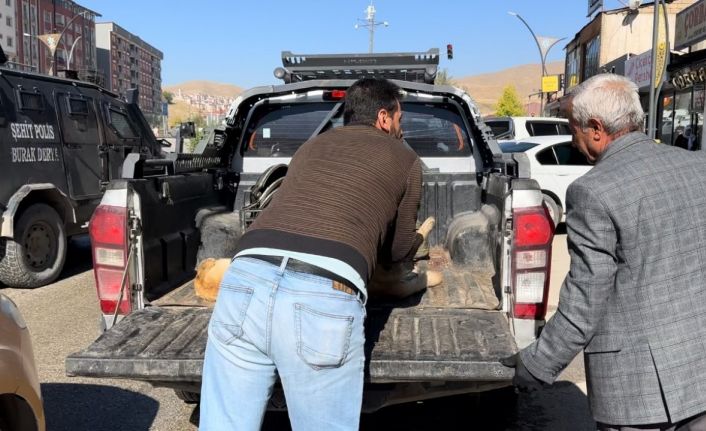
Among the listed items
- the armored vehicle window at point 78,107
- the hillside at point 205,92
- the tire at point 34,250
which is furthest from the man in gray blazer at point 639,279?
the hillside at point 205,92

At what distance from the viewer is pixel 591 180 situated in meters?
2.14

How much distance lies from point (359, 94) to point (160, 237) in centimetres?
183

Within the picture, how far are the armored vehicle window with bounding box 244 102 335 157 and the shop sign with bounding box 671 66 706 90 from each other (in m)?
14.3

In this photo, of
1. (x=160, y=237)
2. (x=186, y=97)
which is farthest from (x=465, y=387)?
(x=186, y=97)

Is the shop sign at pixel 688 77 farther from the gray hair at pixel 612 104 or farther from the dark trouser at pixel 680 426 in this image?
the dark trouser at pixel 680 426

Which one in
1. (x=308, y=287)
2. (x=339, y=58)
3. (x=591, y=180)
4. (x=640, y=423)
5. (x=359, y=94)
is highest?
(x=339, y=58)

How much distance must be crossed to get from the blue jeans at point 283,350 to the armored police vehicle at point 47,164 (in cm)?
557

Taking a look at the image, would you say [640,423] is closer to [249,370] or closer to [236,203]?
[249,370]

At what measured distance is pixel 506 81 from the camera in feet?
443

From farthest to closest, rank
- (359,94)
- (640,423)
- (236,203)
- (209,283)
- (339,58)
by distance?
1. (339,58)
2. (236,203)
3. (209,283)
4. (359,94)
5. (640,423)

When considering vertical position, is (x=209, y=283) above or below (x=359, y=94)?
below

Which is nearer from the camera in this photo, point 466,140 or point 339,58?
point 466,140

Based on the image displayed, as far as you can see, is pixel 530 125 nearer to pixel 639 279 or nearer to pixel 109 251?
pixel 109 251

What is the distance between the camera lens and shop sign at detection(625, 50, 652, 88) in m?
21.3
